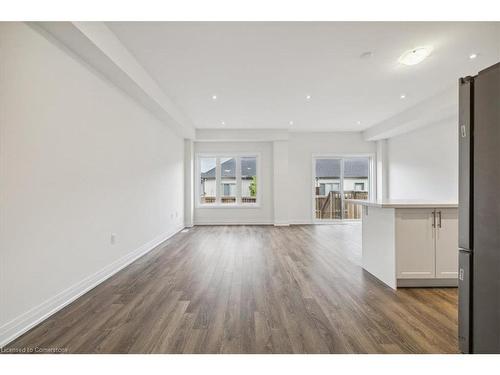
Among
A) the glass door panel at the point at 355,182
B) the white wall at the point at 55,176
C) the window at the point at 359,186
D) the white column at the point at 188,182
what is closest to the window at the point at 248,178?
the white column at the point at 188,182

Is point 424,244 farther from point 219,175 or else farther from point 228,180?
point 219,175

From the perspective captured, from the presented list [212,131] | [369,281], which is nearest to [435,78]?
[369,281]

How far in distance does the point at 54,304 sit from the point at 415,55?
15.1 feet

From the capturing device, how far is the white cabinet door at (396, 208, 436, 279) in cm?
A: 268

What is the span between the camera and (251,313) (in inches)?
85.4

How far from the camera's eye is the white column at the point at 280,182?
7191 millimetres

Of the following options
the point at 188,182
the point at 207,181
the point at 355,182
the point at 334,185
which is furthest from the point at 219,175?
the point at 355,182

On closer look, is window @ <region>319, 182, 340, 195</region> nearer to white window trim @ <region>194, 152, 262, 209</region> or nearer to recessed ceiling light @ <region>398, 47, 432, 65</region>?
white window trim @ <region>194, 152, 262, 209</region>

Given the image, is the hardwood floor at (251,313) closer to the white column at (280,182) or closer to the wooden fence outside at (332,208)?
the white column at (280,182)

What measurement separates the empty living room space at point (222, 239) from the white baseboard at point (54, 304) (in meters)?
0.02

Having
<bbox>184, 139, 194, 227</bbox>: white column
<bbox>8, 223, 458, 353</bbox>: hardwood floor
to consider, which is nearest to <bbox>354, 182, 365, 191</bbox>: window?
<bbox>8, 223, 458, 353</bbox>: hardwood floor
